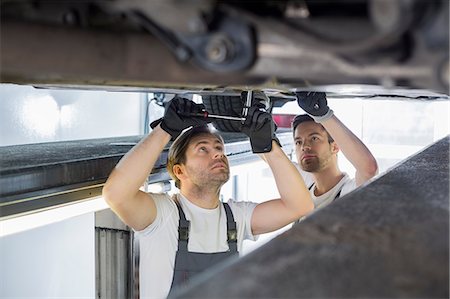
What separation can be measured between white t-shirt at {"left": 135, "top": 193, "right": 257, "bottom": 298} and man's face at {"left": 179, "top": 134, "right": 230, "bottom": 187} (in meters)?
0.08

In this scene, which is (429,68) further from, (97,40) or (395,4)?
(97,40)

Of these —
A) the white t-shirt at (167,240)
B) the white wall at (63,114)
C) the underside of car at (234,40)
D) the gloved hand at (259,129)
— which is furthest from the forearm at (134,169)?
the white wall at (63,114)

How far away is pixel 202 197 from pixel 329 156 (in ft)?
1.77

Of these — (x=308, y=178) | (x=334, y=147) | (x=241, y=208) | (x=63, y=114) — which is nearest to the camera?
(x=241, y=208)

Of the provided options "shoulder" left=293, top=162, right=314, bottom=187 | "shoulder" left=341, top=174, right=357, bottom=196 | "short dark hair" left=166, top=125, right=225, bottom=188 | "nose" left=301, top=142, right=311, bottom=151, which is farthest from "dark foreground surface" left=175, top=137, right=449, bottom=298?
"shoulder" left=293, top=162, right=314, bottom=187

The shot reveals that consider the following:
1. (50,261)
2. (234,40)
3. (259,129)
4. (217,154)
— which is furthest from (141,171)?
(50,261)

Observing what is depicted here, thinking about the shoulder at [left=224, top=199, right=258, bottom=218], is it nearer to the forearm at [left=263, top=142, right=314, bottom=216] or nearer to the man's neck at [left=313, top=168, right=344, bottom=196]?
the forearm at [left=263, top=142, right=314, bottom=216]

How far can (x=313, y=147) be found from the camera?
1.98 metres

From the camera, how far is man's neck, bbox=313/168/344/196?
1.95 meters

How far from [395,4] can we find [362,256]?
0.23m

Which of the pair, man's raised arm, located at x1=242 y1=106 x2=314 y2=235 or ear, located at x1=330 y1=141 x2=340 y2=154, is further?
ear, located at x1=330 y1=141 x2=340 y2=154

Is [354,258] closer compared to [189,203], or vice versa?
[354,258]

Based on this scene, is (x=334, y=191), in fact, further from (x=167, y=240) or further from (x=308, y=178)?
(x=167, y=240)

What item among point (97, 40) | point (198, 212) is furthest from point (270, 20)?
point (198, 212)
